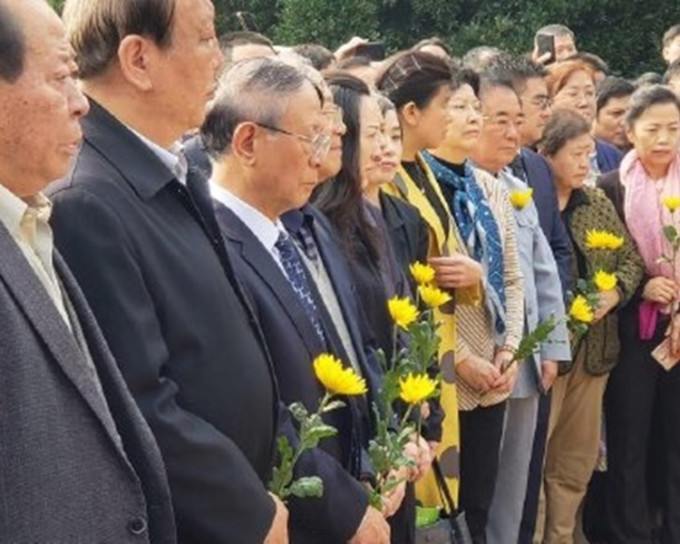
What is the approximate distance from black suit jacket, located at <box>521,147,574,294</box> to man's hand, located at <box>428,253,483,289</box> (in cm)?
96

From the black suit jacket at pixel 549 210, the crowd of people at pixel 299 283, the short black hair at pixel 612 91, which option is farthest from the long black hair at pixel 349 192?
the short black hair at pixel 612 91

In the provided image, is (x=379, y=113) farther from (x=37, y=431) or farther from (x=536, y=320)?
(x=37, y=431)

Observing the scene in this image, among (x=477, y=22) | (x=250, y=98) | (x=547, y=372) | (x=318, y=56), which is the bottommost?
(x=477, y=22)

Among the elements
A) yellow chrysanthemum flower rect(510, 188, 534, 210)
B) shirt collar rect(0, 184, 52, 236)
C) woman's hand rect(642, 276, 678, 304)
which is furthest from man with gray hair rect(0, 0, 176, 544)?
woman's hand rect(642, 276, 678, 304)

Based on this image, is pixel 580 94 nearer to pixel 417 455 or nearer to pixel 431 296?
pixel 431 296

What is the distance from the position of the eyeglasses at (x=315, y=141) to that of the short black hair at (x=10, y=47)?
1.11 meters

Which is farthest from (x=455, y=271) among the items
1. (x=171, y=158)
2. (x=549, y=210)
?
(x=171, y=158)

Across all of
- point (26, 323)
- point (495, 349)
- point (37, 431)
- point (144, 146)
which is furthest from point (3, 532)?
point (495, 349)

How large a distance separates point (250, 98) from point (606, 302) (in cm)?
293

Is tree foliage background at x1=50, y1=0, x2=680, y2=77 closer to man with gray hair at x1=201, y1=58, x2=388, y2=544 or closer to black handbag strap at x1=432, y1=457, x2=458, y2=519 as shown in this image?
black handbag strap at x1=432, y1=457, x2=458, y2=519

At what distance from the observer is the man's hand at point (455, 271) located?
15.6ft

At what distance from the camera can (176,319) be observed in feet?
8.39

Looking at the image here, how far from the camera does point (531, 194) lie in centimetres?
550

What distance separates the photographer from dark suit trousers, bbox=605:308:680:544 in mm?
6180
